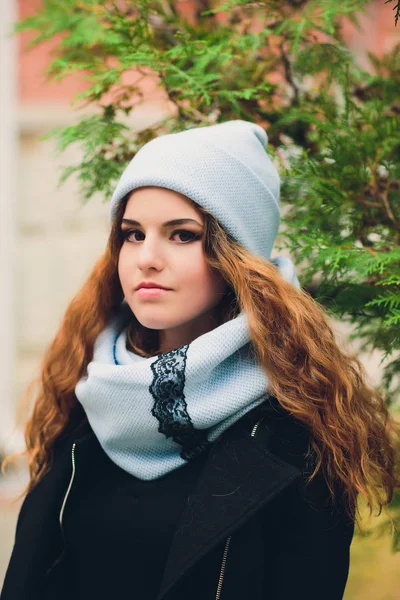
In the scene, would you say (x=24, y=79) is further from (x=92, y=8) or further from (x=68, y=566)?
(x=68, y=566)

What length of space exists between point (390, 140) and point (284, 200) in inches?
17.8

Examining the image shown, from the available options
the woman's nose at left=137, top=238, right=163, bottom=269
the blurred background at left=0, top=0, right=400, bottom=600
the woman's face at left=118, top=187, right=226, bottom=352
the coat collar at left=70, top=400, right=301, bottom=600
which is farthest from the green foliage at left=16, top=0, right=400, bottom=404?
the blurred background at left=0, top=0, right=400, bottom=600

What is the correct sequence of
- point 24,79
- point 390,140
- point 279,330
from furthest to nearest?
point 24,79 < point 390,140 < point 279,330

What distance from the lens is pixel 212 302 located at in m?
2.09

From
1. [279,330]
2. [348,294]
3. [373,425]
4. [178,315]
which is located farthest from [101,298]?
[373,425]

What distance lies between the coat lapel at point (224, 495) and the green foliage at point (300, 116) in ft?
1.98

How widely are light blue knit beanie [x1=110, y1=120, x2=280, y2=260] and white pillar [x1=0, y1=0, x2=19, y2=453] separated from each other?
4047 millimetres

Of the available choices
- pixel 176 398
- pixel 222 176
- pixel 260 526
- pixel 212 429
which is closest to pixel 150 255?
pixel 222 176

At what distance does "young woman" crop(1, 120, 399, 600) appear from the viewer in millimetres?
1812

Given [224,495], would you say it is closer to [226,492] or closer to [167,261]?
[226,492]

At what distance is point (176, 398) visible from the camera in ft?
6.35

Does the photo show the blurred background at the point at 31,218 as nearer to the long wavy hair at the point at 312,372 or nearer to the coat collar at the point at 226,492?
the long wavy hair at the point at 312,372

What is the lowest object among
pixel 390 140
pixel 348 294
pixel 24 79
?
pixel 24 79

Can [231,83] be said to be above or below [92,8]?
below
